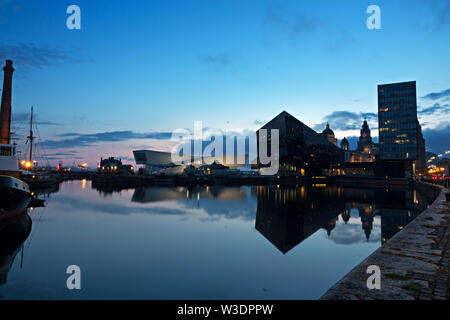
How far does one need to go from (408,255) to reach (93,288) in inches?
439

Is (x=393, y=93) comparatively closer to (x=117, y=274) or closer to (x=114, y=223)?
(x=114, y=223)

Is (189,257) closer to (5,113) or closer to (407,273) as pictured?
(407,273)

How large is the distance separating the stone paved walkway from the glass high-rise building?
4629 inches

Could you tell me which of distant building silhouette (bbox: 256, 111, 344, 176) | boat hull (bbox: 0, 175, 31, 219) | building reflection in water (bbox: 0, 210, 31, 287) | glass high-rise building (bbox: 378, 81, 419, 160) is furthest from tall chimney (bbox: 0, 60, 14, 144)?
glass high-rise building (bbox: 378, 81, 419, 160)

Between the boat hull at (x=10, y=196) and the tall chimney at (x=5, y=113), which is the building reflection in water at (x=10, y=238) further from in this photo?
the tall chimney at (x=5, y=113)

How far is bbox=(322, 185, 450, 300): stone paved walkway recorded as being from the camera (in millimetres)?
6508

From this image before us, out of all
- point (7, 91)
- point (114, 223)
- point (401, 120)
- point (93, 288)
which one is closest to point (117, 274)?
point (93, 288)

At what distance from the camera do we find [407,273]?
7891 millimetres

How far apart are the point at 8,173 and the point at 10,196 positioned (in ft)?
31.3

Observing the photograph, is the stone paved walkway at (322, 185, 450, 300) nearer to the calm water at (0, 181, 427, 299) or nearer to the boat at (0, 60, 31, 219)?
the calm water at (0, 181, 427, 299)

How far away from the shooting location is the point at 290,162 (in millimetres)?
136500
